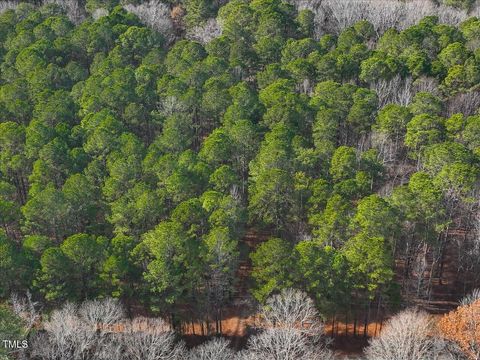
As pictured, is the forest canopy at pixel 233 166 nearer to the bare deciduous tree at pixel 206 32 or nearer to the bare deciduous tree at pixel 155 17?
the bare deciduous tree at pixel 206 32

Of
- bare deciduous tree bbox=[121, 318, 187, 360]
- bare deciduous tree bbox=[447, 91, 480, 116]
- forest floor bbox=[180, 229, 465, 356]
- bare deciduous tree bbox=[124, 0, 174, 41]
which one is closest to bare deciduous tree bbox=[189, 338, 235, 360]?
bare deciduous tree bbox=[121, 318, 187, 360]

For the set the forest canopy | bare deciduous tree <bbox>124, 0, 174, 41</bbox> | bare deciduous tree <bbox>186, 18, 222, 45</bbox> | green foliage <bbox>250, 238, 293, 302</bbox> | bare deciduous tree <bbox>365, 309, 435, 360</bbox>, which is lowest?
bare deciduous tree <bbox>365, 309, 435, 360</bbox>

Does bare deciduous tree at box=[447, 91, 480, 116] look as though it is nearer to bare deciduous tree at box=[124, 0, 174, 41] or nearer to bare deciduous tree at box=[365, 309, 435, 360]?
bare deciduous tree at box=[365, 309, 435, 360]

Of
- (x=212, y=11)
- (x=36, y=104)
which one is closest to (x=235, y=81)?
(x=36, y=104)

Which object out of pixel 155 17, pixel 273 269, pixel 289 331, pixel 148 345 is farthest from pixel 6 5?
pixel 289 331

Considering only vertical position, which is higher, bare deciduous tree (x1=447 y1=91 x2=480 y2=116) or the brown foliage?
bare deciduous tree (x1=447 y1=91 x2=480 y2=116)

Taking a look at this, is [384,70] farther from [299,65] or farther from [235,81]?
[235,81]
